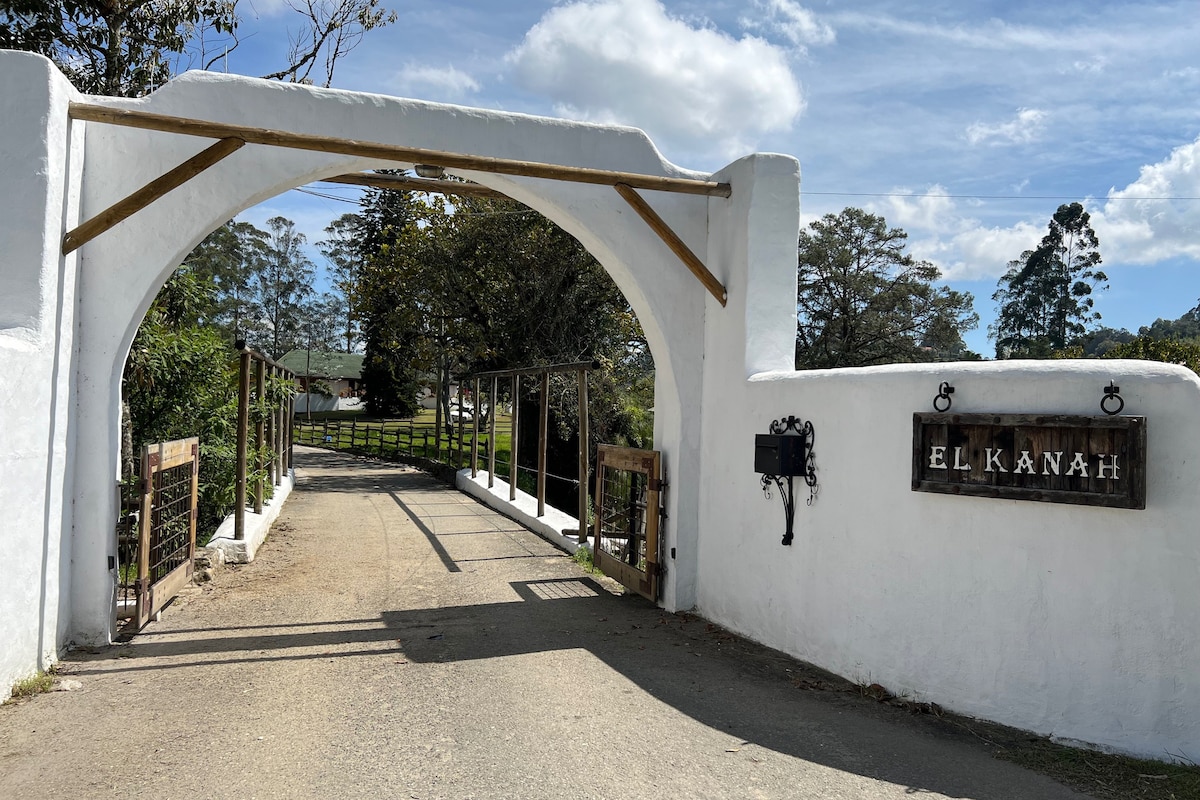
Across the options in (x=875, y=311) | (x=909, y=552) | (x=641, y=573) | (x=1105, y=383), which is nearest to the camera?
(x=1105, y=383)

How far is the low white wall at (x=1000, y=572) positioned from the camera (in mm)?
4020

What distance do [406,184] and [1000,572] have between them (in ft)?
18.7

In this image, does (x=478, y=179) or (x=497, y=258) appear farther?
(x=497, y=258)

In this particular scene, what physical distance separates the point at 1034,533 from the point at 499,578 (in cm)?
516

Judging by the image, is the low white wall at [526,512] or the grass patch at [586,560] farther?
the low white wall at [526,512]

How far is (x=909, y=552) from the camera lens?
4941 mm

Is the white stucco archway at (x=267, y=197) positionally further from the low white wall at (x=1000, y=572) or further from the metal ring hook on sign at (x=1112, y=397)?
the metal ring hook on sign at (x=1112, y=397)

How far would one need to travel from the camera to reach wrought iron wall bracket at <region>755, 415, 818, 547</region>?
5770mm

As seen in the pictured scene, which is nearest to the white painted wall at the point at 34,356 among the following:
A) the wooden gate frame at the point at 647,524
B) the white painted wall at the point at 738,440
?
the white painted wall at the point at 738,440

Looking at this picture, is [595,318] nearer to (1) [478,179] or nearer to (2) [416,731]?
(1) [478,179]

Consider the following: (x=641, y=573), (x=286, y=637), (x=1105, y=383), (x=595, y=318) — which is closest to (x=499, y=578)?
(x=641, y=573)

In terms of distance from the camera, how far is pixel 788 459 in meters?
5.80

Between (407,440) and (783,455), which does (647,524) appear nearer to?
(783,455)

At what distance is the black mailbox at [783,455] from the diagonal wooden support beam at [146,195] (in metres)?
4.19
